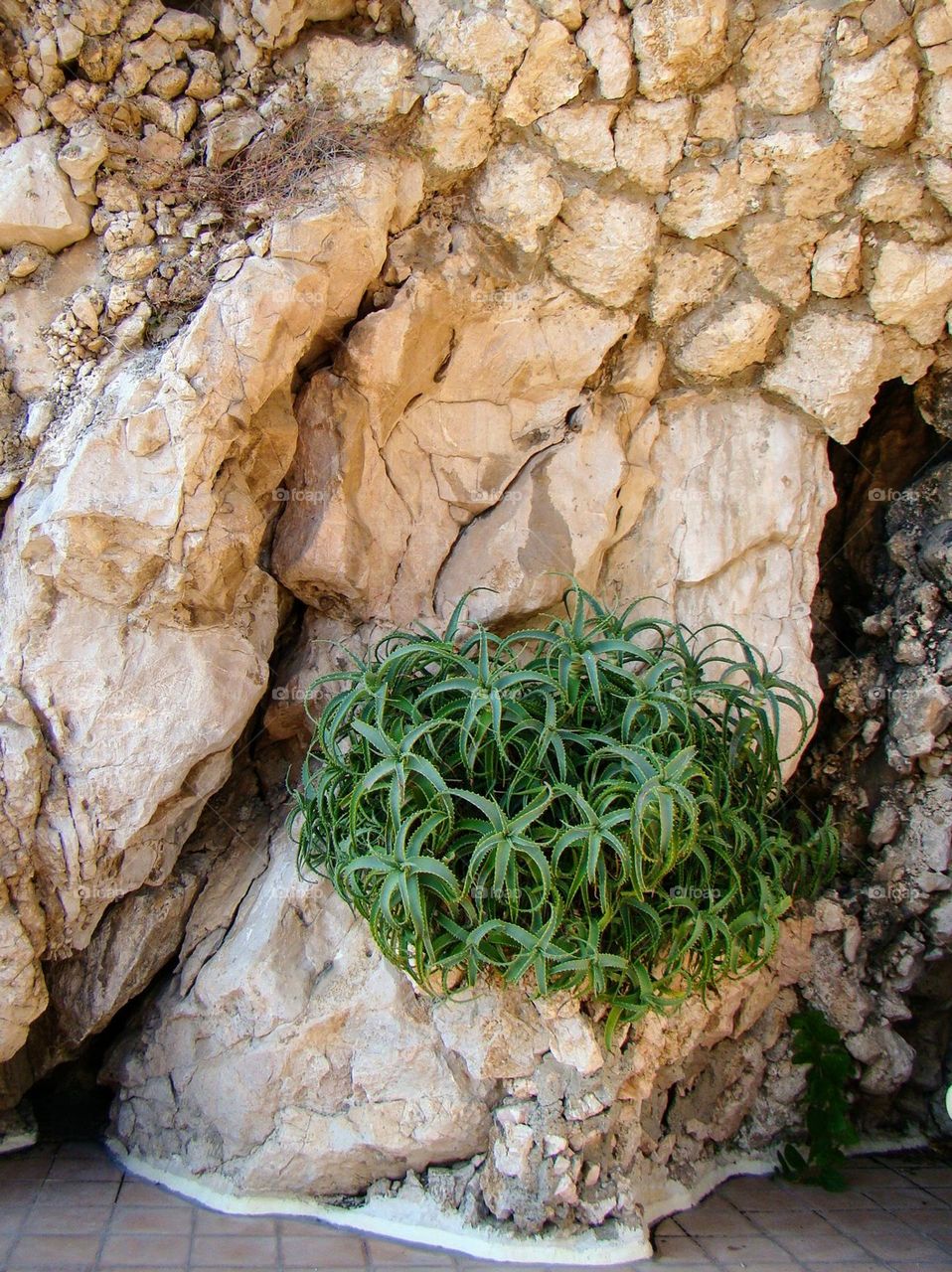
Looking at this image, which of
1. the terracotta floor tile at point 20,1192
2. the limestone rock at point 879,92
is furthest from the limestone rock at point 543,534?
the terracotta floor tile at point 20,1192

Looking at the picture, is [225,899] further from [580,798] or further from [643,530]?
[643,530]

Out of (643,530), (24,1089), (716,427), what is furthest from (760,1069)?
(24,1089)

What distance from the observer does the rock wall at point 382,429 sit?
314 cm

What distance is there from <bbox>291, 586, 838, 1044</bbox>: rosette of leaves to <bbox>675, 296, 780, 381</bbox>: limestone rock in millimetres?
990

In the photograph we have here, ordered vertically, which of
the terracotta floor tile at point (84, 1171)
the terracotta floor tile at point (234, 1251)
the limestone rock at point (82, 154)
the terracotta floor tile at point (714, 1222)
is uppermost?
the limestone rock at point (82, 154)

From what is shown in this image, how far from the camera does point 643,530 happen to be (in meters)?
3.76

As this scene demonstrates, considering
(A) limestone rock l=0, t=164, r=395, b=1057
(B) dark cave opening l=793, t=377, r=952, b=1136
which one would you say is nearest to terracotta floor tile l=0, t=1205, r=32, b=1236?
(A) limestone rock l=0, t=164, r=395, b=1057

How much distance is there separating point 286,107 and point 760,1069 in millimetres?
3544

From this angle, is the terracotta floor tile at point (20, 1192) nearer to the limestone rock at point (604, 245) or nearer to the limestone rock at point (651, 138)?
the limestone rock at point (604, 245)

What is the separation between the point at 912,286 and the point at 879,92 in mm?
593

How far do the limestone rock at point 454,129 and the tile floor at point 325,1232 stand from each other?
327 cm

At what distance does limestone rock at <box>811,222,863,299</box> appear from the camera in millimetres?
3443

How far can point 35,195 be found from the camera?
10.7ft

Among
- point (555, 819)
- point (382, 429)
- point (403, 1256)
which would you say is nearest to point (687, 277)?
point (382, 429)
